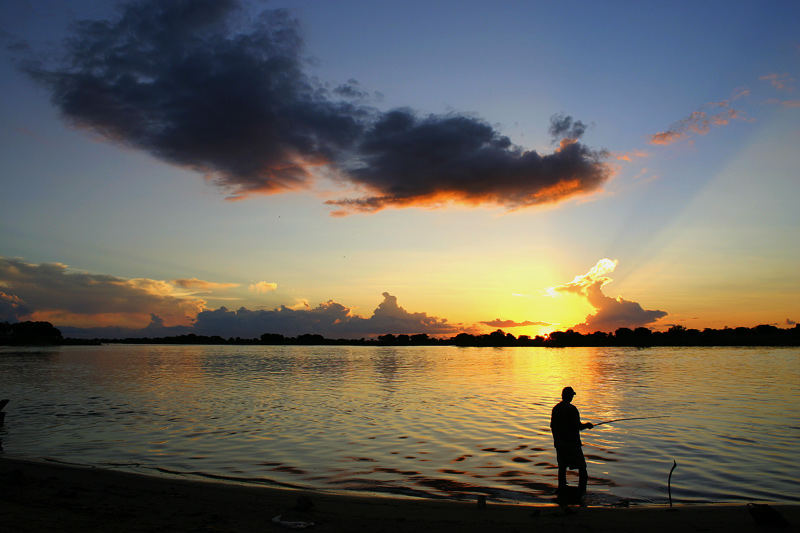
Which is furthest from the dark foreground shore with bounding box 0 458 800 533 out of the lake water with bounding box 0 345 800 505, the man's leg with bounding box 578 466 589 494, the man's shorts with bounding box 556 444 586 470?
the lake water with bounding box 0 345 800 505

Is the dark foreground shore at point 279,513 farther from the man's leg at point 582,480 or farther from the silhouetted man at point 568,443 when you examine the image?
the silhouetted man at point 568,443

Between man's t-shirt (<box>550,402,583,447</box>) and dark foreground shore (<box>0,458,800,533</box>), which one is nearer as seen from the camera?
dark foreground shore (<box>0,458,800,533</box>)

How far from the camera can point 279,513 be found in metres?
11.9

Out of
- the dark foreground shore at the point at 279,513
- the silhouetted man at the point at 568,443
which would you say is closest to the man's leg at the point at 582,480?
the silhouetted man at the point at 568,443

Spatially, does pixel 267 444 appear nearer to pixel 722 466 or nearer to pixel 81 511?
pixel 81 511

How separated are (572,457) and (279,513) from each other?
26.2 feet

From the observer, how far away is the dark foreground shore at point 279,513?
10695 mm

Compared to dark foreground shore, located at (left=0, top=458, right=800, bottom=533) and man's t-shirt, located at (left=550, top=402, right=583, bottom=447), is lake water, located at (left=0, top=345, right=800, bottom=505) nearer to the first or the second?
man's t-shirt, located at (left=550, top=402, right=583, bottom=447)

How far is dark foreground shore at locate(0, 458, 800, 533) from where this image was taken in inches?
421

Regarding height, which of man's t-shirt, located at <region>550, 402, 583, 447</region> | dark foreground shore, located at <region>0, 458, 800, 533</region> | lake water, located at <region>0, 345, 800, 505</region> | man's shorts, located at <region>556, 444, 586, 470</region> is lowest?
lake water, located at <region>0, 345, 800, 505</region>

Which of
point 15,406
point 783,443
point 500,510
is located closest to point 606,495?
point 500,510

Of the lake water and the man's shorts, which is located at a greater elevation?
the man's shorts

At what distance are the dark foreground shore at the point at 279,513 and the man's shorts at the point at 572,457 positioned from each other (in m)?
1.60

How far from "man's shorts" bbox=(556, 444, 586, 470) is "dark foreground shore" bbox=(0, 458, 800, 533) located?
160 cm
